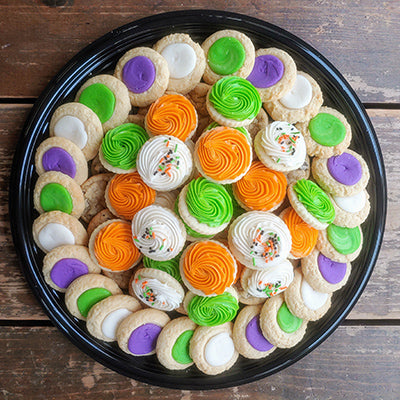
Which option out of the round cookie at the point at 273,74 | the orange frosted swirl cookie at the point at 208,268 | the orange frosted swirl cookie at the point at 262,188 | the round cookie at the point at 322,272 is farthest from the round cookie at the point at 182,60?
the round cookie at the point at 322,272

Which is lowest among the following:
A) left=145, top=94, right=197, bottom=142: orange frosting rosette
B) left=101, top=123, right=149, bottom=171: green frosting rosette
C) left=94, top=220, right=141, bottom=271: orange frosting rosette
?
left=94, top=220, right=141, bottom=271: orange frosting rosette

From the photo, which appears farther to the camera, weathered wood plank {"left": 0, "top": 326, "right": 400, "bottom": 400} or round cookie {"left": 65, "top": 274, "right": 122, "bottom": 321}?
weathered wood plank {"left": 0, "top": 326, "right": 400, "bottom": 400}

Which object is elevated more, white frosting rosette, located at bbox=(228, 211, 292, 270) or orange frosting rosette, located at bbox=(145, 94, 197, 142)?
orange frosting rosette, located at bbox=(145, 94, 197, 142)

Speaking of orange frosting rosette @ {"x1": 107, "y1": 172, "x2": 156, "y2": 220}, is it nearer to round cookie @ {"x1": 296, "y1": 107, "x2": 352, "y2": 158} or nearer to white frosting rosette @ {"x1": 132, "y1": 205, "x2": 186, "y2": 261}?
white frosting rosette @ {"x1": 132, "y1": 205, "x2": 186, "y2": 261}

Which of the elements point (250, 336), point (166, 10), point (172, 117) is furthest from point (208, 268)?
point (166, 10)

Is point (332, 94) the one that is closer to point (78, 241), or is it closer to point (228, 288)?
point (228, 288)

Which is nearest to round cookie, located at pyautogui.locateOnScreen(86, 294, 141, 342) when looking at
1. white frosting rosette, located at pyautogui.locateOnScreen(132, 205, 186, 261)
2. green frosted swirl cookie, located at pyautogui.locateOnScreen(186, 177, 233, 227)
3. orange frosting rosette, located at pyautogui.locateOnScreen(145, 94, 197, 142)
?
white frosting rosette, located at pyautogui.locateOnScreen(132, 205, 186, 261)

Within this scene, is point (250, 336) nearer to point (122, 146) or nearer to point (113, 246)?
point (113, 246)
